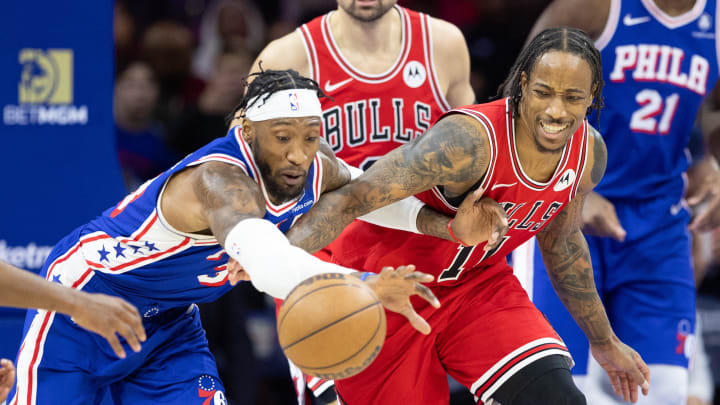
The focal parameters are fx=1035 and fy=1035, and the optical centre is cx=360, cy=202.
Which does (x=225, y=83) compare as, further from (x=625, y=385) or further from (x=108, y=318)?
(x=108, y=318)

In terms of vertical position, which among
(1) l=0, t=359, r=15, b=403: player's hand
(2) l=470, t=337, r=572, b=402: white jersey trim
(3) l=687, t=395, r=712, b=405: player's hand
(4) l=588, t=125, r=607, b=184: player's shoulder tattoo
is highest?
(4) l=588, t=125, r=607, b=184: player's shoulder tattoo

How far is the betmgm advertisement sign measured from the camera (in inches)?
233

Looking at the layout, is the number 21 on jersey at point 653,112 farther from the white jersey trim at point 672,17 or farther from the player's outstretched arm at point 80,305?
the player's outstretched arm at point 80,305

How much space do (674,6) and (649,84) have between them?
1.37ft

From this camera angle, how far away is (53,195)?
601 cm

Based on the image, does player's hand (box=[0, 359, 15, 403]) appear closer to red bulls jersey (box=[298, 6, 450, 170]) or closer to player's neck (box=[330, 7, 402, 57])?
red bulls jersey (box=[298, 6, 450, 170])

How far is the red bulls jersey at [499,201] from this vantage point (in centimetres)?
402

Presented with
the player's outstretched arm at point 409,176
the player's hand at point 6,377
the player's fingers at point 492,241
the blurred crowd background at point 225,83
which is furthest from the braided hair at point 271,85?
the blurred crowd background at point 225,83

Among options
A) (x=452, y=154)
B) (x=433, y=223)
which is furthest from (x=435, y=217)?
(x=452, y=154)

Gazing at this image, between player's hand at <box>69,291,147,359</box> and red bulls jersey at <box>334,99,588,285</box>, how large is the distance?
1495 millimetres

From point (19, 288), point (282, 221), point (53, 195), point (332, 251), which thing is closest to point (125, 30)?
point (53, 195)

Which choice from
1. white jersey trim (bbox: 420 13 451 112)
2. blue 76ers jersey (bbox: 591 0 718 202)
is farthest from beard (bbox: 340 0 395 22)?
blue 76ers jersey (bbox: 591 0 718 202)

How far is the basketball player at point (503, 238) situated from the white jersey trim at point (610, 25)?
929 millimetres

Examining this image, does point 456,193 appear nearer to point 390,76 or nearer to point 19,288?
point 390,76
